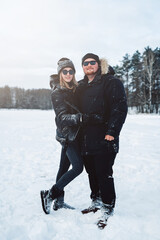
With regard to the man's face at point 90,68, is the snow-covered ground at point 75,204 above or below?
below

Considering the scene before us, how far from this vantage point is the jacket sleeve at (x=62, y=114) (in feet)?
8.07

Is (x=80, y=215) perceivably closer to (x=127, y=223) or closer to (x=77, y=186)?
(x=127, y=223)

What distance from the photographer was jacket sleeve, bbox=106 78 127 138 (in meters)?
2.44

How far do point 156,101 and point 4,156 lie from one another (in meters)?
31.7

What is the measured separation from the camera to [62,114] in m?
2.54

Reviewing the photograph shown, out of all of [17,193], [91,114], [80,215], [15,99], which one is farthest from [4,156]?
[15,99]

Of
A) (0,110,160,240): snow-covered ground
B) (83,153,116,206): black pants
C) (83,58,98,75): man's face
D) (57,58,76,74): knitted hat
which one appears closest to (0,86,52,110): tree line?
(0,110,160,240): snow-covered ground

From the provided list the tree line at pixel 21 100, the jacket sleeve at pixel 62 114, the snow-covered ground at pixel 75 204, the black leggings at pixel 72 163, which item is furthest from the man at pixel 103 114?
the tree line at pixel 21 100

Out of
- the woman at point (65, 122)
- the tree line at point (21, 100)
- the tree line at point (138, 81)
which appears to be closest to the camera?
the woman at point (65, 122)

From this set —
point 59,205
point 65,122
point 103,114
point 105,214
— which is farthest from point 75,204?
point 103,114

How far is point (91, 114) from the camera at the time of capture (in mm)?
2502

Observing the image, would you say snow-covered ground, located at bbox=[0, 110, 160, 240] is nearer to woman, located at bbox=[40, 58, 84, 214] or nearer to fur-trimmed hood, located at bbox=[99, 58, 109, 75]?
woman, located at bbox=[40, 58, 84, 214]

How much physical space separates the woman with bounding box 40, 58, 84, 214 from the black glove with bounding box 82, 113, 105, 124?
0.01 metres

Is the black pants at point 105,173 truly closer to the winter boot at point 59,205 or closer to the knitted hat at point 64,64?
the winter boot at point 59,205
